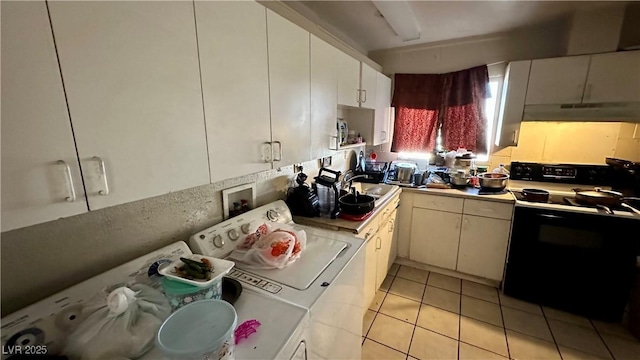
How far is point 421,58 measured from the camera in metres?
2.94

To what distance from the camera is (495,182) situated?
240 centimetres

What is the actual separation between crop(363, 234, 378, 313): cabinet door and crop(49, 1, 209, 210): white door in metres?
1.38

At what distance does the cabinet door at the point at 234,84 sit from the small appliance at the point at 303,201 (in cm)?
58

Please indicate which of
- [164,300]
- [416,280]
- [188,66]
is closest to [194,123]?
[188,66]

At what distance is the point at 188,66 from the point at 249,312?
0.88 metres

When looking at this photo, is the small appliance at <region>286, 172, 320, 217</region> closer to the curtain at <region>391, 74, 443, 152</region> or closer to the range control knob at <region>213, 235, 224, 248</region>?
the range control knob at <region>213, 235, 224, 248</region>

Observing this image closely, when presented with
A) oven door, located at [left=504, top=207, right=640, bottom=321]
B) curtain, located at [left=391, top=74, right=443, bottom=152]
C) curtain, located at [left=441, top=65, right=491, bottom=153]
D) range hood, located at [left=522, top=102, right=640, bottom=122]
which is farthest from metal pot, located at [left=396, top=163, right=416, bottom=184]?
range hood, located at [left=522, top=102, right=640, bottom=122]

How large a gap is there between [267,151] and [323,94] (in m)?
0.67

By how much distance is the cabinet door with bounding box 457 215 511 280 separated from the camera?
2318 mm

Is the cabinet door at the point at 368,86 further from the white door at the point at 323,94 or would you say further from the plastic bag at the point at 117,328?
the plastic bag at the point at 117,328

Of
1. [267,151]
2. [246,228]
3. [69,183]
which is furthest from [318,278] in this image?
[69,183]

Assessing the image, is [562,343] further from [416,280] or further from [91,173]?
[91,173]

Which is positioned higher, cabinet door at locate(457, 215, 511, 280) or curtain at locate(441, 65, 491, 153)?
curtain at locate(441, 65, 491, 153)

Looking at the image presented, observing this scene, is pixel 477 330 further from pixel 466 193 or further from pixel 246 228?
pixel 246 228
